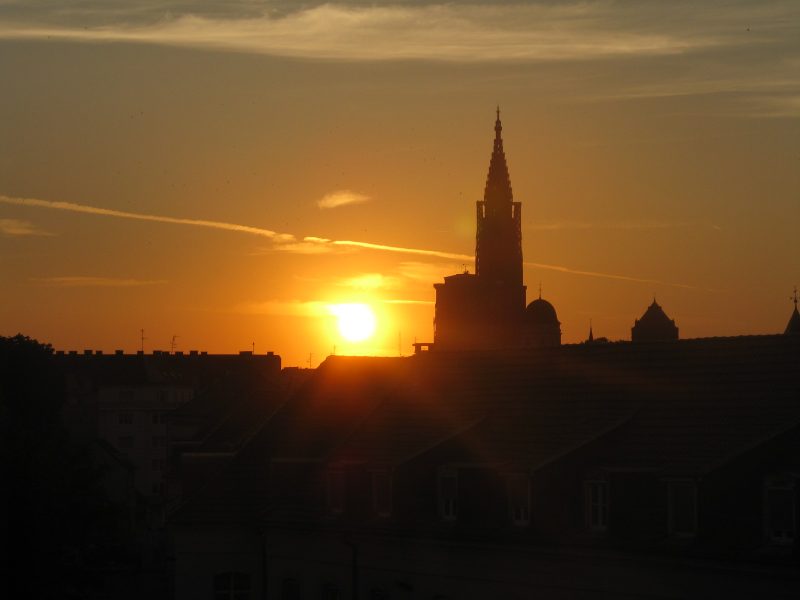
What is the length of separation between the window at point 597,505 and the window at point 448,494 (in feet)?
14.9

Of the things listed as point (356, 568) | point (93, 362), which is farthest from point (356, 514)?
point (93, 362)

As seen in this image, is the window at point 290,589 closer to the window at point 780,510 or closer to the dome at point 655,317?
the window at point 780,510

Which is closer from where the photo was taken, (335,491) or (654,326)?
(335,491)

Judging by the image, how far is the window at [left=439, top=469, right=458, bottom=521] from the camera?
39156 millimetres

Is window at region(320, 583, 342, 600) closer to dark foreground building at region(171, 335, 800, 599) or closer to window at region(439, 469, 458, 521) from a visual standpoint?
dark foreground building at region(171, 335, 800, 599)

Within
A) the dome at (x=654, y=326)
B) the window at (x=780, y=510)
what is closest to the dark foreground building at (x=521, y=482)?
the window at (x=780, y=510)

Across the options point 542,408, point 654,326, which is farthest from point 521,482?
point 654,326

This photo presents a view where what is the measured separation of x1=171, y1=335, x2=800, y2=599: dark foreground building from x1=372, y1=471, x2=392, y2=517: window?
0.18ft

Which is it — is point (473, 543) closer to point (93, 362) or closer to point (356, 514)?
point (356, 514)

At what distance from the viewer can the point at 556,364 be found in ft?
136

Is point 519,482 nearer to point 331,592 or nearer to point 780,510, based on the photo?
point 780,510

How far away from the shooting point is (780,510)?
31109mm

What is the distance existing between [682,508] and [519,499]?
5.05 m

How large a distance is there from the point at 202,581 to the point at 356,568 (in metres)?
7.41
